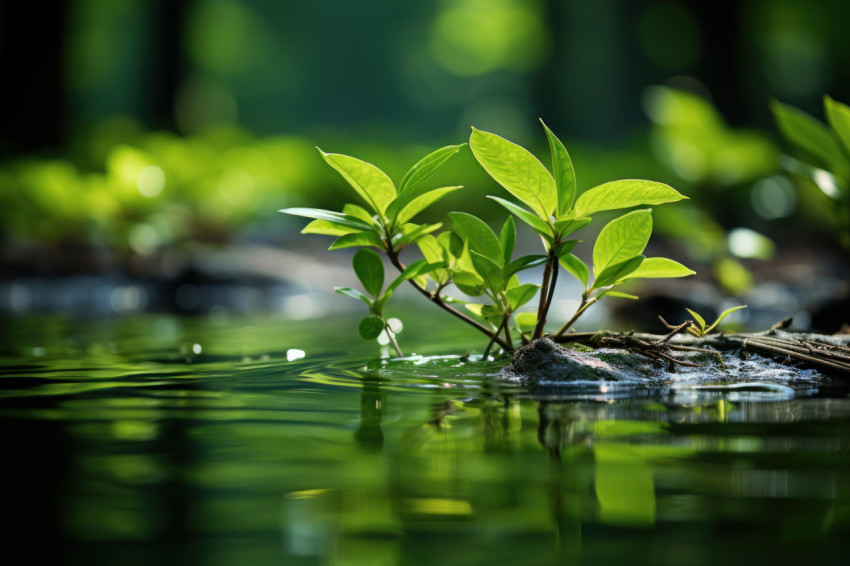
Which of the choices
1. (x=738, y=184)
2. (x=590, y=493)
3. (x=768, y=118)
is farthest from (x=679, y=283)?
(x=768, y=118)

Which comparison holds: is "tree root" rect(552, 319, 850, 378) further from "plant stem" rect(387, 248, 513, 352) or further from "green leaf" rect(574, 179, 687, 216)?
"green leaf" rect(574, 179, 687, 216)

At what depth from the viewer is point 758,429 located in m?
1.20

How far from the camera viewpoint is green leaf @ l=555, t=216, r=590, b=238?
1.62 metres

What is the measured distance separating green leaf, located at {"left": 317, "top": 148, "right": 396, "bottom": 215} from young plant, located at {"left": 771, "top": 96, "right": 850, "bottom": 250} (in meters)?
1.54

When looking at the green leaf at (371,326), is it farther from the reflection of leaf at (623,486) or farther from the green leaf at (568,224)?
the reflection of leaf at (623,486)

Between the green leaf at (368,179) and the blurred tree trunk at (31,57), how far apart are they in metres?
8.28

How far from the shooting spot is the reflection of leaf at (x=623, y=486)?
0.82 meters

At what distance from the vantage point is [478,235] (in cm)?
175

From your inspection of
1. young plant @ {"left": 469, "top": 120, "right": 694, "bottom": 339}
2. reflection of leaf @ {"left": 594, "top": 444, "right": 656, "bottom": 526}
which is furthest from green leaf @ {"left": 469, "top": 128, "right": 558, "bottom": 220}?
reflection of leaf @ {"left": 594, "top": 444, "right": 656, "bottom": 526}

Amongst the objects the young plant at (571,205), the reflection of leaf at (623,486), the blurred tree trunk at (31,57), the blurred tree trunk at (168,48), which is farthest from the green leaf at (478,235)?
the blurred tree trunk at (168,48)

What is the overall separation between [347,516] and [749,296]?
14.6 feet

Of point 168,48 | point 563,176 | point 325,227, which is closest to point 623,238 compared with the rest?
point 563,176

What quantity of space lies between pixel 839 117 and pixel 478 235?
144 centimetres

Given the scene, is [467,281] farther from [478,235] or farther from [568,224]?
[568,224]
